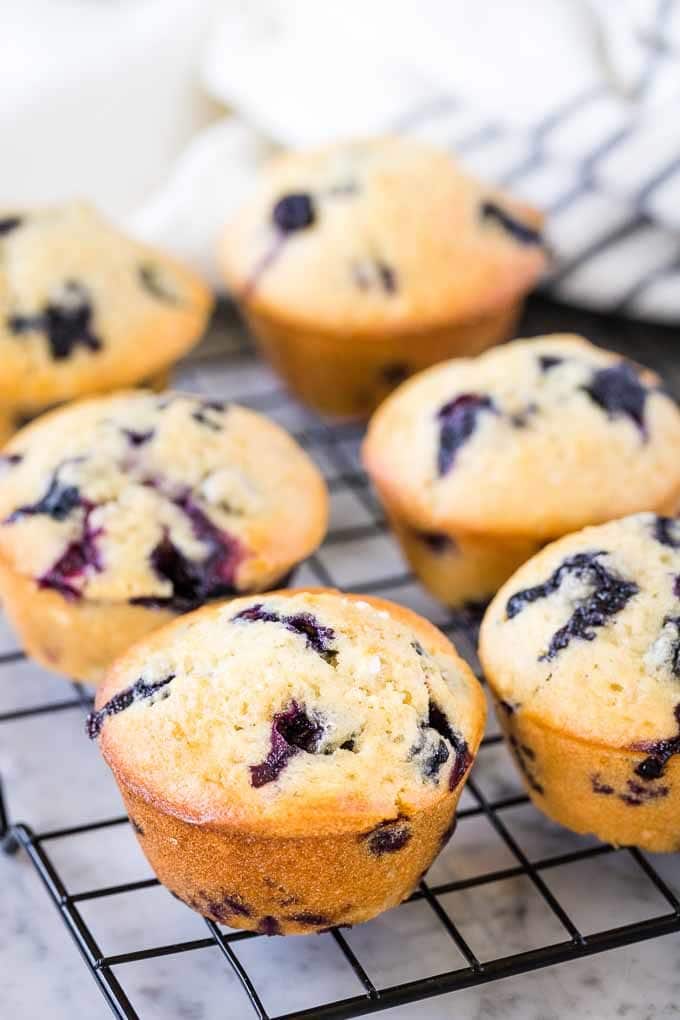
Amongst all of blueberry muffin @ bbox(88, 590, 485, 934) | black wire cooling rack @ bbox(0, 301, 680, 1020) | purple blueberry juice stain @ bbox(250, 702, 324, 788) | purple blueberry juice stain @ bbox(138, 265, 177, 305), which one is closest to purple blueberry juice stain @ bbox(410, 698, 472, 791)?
blueberry muffin @ bbox(88, 590, 485, 934)

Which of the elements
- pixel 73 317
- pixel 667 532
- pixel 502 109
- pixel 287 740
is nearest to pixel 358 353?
pixel 73 317

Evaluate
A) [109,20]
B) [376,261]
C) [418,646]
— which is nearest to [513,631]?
[418,646]

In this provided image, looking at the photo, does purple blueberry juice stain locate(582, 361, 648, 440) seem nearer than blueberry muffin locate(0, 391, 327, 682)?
No

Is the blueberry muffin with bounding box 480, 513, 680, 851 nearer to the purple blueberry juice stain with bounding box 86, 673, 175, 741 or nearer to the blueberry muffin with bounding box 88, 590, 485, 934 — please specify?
the blueberry muffin with bounding box 88, 590, 485, 934

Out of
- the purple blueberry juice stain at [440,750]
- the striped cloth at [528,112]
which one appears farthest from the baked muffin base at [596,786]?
the striped cloth at [528,112]

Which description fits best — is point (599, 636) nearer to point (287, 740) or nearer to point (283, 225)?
point (287, 740)

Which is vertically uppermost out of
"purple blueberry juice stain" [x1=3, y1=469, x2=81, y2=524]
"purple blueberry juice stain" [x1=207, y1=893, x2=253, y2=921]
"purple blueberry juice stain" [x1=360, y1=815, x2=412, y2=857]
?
"purple blueberry juice stain" [x1=3, y1=469, x2=81, y2=524]
